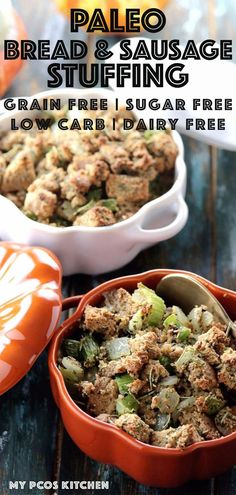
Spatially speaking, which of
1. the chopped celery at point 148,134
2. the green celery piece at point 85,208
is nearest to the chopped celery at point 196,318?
the green celery piece at point 85,208

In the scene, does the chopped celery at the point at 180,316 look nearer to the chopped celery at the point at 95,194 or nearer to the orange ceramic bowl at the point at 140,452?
the orange ceramic bowl at the point at 140,452

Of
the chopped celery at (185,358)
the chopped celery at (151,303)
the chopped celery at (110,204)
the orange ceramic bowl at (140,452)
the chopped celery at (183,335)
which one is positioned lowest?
the orange ceramic bowl at (140,452)

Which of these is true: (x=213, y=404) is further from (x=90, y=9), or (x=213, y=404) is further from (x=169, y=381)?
(x=90, y=9)

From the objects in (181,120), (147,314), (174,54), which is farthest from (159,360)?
(174,54)

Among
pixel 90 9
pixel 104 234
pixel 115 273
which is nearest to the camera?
pixel 104 234

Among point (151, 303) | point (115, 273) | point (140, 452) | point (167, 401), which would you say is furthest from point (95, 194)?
point (140, 452)
